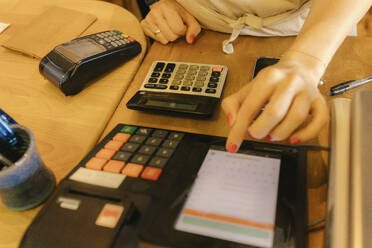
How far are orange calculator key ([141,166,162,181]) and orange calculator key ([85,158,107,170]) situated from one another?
67 millimetres

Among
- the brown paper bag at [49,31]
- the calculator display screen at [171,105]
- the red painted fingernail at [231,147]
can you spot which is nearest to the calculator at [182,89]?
the calculator display screen at [171,105]

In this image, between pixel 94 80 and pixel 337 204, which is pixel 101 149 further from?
pixel 337 204

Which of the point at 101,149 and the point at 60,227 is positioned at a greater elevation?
the point at 101,149

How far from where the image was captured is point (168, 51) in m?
0.64

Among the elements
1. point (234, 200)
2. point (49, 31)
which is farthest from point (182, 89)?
point (49, 31)

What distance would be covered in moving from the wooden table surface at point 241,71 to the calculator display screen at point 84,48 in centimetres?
10

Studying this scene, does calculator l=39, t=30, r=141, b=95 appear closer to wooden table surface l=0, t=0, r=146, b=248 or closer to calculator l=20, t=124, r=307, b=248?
wooden table surface l=0, t=0, r=146, b=248

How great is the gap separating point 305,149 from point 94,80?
1.41 feet

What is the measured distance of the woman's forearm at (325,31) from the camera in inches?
16.3

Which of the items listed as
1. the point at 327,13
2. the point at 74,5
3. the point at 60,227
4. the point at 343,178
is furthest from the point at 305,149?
the point at 74,5

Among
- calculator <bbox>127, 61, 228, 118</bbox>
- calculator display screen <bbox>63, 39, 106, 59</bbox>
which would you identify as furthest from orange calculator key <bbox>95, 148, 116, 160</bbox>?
calculator display screen <bbox>63, 39, 106, 59</bbox>

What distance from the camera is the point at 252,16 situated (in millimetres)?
607

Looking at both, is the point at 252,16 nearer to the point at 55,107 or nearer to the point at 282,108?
the point at 282,108

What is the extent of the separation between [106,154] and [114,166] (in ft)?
0.10
